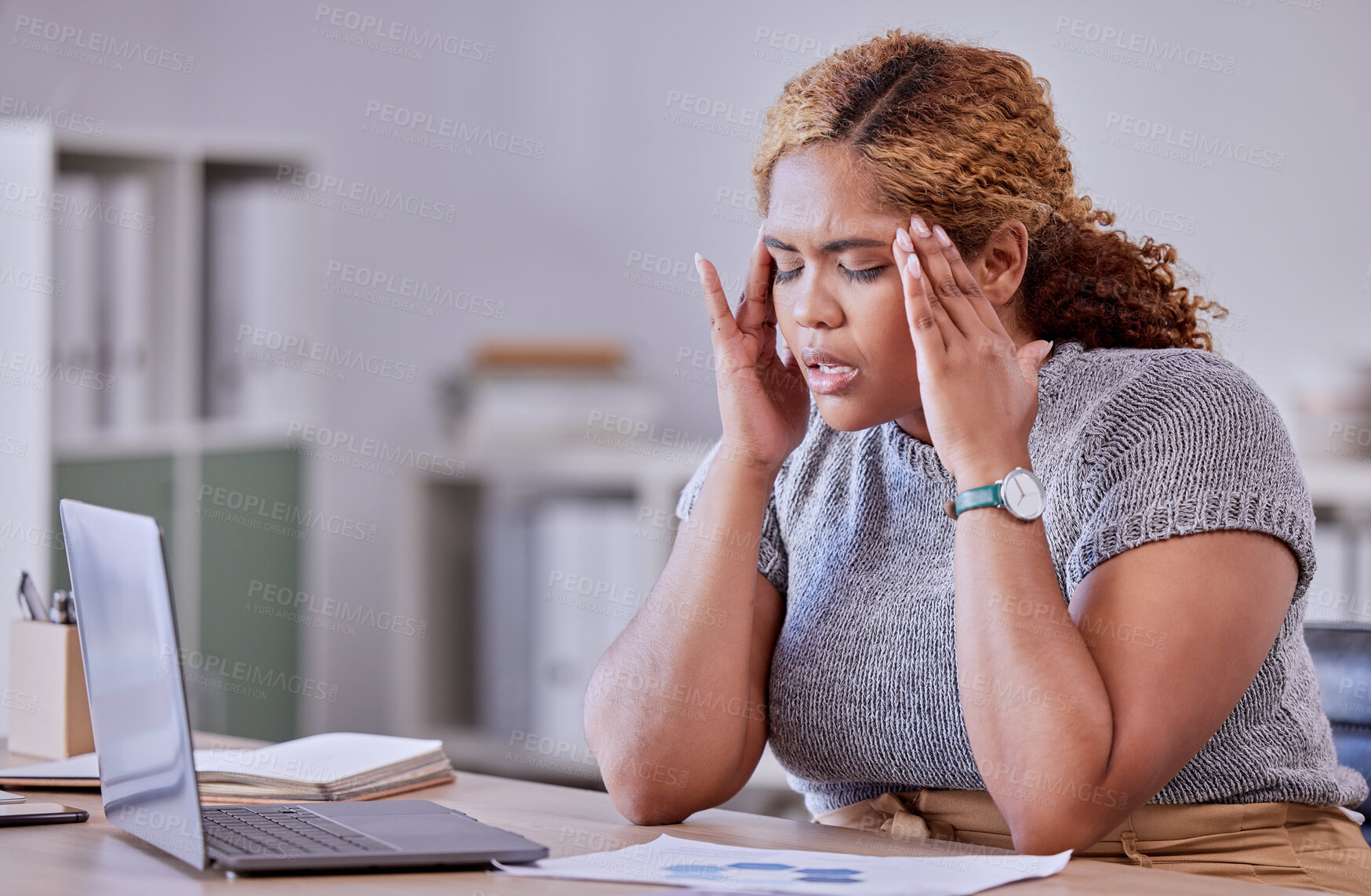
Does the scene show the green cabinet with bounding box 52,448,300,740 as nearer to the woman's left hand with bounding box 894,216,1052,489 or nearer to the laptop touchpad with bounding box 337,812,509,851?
the laptop touchpad with bounding box 337,812,509,851

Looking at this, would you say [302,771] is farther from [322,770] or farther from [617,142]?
[617,142]

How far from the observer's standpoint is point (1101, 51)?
2648mm

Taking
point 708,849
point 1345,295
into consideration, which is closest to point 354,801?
point 708,849

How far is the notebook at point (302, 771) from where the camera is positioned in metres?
1.13

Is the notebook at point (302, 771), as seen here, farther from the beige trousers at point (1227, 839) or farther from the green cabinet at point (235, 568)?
the green cabinet at point (235, 568)

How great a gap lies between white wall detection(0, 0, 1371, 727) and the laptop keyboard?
6.69 ft

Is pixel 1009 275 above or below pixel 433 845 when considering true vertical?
above

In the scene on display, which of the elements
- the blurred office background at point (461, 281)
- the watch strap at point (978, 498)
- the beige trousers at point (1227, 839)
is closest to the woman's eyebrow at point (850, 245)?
the watch strap at point (978, 498)

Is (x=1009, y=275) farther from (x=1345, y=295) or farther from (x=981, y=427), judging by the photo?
(x=1345, y=295)

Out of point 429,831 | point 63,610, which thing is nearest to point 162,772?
point 429,831

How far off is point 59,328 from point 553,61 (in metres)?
1.23

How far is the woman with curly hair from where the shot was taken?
1.03 m

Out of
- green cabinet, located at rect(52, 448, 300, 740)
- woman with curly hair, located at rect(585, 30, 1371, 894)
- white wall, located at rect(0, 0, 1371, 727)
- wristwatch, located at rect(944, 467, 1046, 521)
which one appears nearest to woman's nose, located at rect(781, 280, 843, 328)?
woman with curly hair, located at rect(585, 30, 1371, 894)

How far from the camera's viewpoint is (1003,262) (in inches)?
49.8
